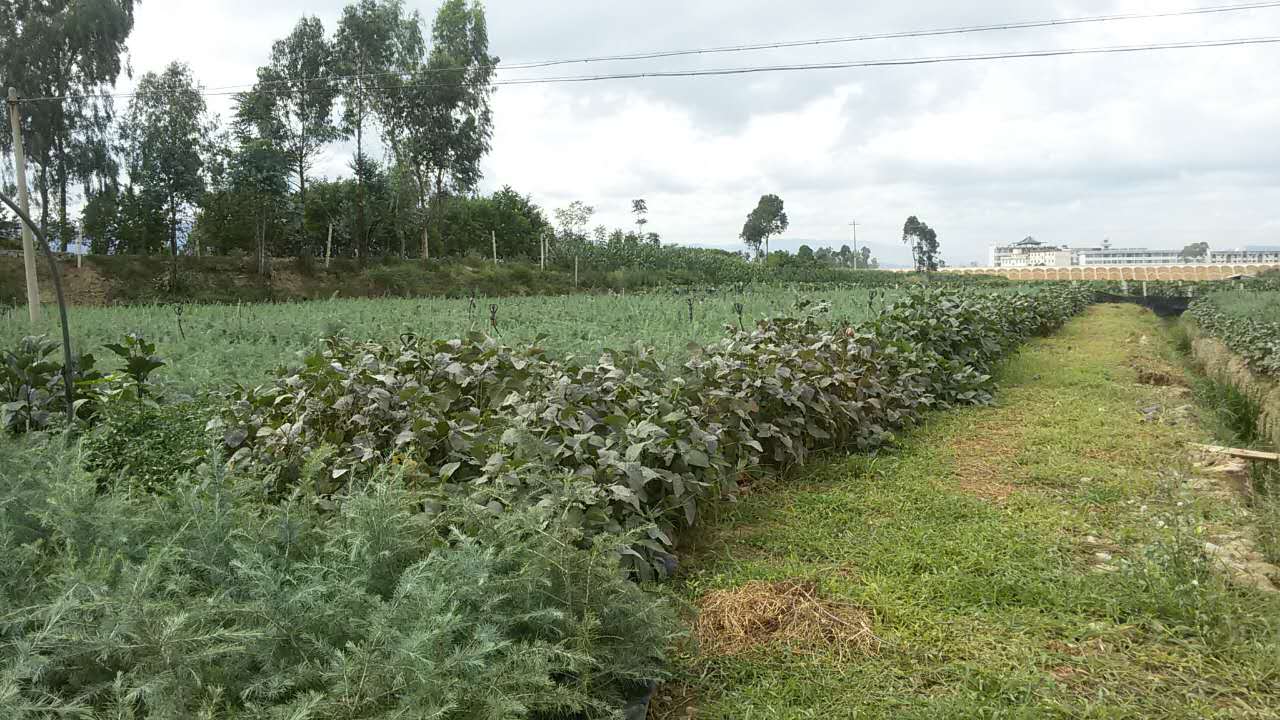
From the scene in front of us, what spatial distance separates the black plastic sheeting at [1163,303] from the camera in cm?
2380

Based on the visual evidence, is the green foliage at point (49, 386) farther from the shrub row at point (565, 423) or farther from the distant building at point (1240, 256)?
the distant building at point (1240, 256)

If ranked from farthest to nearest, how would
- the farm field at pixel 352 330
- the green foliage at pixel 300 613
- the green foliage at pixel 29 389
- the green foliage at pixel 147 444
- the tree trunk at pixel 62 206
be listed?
the tree trunk at pixel 62 206 < the farm field at pixel 352 330 < the green foliage at pixel 29 389 < the green foliage at pixel 147 444 < the green foliage at pixel 300 613

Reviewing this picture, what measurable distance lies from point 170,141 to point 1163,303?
35.0m

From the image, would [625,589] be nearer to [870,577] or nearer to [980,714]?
[980,714]

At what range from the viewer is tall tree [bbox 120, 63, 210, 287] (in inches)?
1043

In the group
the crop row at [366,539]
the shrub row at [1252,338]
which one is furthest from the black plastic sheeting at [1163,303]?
the crop row at [366,539]

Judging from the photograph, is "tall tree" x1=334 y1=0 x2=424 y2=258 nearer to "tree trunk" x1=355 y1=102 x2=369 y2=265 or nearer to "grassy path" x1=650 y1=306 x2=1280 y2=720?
"tree trunk" x1=355 y1=102 x2=369 y2=265

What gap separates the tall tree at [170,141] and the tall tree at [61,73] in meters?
1.61

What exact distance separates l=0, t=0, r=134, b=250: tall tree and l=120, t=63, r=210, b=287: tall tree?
1.61m

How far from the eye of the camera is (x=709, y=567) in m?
3.44

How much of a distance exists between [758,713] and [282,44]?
35.7m

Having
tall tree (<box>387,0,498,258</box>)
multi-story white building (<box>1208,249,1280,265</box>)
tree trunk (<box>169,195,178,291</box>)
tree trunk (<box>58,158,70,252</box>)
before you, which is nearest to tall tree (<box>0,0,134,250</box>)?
tree trunk (<box>58,158,70,252</box>)

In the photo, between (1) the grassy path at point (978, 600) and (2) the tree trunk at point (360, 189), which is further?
(2) the tree trunk at point (360, 189)

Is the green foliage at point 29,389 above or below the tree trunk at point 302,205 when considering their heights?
below
